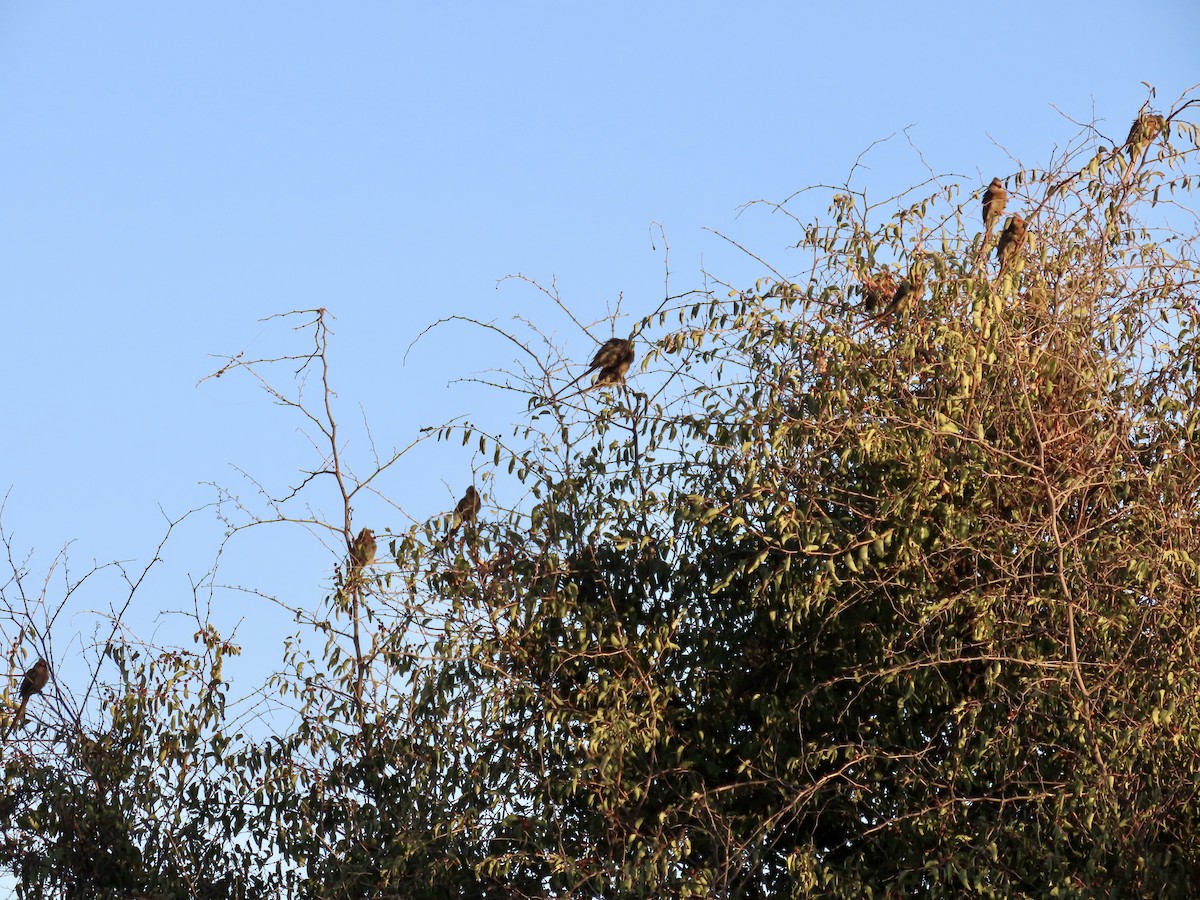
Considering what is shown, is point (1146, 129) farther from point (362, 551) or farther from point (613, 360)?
point (362, 551)

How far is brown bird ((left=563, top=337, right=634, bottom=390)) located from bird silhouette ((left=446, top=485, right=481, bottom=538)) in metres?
0.78

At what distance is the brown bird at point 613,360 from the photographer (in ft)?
22.1

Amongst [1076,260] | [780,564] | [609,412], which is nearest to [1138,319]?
[1076,260]

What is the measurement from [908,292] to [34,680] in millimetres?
4140

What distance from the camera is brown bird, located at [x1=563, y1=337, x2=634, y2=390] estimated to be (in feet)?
22.1

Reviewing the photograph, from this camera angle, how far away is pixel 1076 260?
6.48m

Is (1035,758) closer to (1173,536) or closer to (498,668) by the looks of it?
(1173,536)

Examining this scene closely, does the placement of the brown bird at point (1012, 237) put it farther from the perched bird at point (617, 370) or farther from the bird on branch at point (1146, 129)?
the perched bird at point (617, 370)

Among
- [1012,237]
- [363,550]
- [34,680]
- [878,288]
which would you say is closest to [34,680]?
[34,680]

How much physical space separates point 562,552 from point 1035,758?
2.10 meters

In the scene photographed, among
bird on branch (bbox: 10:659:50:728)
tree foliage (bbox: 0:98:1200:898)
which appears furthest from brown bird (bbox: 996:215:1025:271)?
bird on branch (bbox: 10:659:50:728)

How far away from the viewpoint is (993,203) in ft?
22.1

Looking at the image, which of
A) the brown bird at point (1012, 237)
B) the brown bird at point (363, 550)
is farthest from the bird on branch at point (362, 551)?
the brown bird at point (1012, 237)

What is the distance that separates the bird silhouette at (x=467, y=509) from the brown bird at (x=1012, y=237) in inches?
97.9
